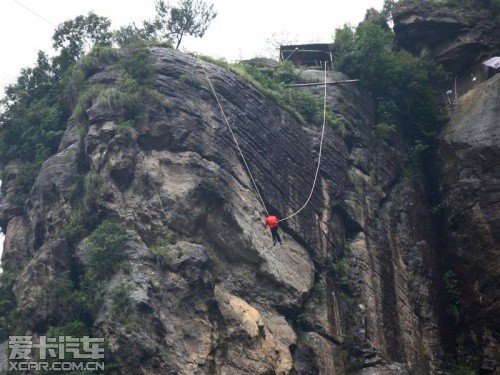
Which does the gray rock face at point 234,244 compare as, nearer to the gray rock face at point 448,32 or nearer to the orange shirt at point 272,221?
the orange shirt at point 272,221

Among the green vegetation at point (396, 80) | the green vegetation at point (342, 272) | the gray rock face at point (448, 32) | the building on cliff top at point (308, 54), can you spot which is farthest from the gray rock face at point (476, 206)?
the building on cliff top at point (308, 54)

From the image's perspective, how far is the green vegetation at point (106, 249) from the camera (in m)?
17.7

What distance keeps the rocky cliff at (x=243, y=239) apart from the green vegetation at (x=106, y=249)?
39 millimetres

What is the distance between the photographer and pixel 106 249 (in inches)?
702

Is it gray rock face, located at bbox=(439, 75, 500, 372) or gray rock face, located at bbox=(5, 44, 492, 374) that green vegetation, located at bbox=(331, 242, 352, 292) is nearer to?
gray rock face, located at bbox=(5, 44, 492, 374)

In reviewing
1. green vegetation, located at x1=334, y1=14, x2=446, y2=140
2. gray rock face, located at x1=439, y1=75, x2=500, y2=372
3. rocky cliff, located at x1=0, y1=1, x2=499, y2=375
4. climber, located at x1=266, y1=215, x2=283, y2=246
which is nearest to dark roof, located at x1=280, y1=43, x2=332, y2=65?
green vegetation, located at x1=334, y1=14, x2=446, y2=140

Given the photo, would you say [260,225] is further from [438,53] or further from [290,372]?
[438,53]

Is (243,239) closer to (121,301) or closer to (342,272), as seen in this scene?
(342,272)

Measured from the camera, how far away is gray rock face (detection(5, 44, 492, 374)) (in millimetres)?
17359

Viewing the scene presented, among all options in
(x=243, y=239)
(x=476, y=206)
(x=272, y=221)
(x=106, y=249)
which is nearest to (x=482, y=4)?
(x=476, y=206)

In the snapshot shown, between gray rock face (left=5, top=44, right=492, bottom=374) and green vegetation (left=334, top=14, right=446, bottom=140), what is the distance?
327 centimetres

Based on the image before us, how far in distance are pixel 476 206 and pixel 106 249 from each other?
11.8 metres

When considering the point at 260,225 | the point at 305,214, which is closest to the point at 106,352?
the point at 260,225

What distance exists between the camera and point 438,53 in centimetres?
2950
